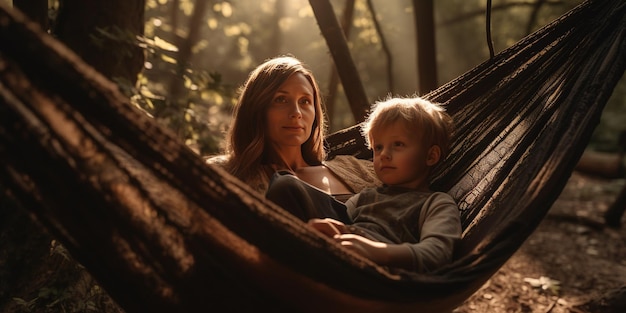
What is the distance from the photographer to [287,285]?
1021 millimetres

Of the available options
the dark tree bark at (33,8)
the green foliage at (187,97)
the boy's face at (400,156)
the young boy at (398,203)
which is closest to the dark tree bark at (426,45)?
the green foliage at (187,97)

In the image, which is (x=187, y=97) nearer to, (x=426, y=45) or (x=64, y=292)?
(x=64, y=292)

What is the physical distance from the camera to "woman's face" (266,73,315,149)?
5.85ft

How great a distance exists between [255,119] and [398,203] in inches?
25.7

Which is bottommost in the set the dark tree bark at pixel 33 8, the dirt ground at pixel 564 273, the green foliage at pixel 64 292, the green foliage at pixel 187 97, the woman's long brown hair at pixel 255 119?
the dirt ground at pixel 564 273

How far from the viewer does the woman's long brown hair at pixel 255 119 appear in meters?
1.78

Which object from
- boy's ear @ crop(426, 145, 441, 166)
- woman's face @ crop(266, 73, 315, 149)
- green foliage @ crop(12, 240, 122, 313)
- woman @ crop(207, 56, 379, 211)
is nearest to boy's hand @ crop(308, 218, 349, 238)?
boy's ear @ crop(426, 145, 441, 166)

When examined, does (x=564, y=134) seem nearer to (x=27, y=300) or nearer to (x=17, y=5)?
(x=17, y=5)

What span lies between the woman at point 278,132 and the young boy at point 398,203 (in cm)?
32

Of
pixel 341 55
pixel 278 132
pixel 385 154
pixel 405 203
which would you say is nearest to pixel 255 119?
pixel 278 132

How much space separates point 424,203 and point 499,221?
0.61 ft

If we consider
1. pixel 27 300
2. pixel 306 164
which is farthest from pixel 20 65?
pixel 27 300

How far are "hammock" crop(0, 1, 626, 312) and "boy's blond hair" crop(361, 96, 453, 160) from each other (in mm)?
276

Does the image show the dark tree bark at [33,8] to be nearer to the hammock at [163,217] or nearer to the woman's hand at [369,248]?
the hammock at [163,217]
